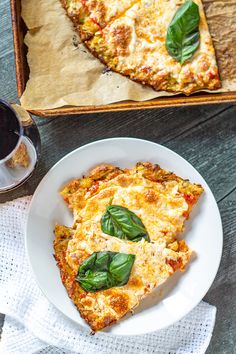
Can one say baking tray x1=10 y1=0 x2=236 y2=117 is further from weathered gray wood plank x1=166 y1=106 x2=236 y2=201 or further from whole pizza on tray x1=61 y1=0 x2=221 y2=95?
weathered gray wood plank x1=166 y1=106 x2=236 y2=201

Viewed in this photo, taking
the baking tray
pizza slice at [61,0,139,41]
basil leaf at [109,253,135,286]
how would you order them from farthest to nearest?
pizza slice at [61,0,139,41] → the baking tray → basil leaf at [109,253,135,286]

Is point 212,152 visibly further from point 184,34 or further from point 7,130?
point 7,130

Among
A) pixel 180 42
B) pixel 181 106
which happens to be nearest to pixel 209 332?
pixel 181 106

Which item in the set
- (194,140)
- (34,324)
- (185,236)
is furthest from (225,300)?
(34,324)

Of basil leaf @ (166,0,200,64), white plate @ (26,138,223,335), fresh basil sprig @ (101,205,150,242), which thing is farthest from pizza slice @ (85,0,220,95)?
fresh basil sprig @ (101,205,150,242)

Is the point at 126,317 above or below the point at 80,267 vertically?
→ below

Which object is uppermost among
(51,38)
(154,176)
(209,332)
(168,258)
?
(51,38)

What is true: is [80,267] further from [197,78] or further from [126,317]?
[197,78]

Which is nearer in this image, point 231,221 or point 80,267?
point 80,267
